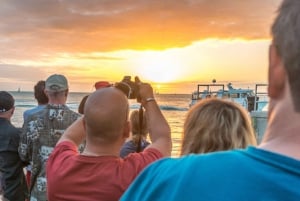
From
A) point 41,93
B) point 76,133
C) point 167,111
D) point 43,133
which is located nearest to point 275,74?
point 76,133

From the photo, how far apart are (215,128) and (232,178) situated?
4.22 ft

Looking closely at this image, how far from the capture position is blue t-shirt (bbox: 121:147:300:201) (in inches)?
34.9

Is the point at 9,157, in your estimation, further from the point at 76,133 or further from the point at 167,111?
the point at 167,111

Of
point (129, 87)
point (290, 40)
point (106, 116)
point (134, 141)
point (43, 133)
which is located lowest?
point (134, 141)

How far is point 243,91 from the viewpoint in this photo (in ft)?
93.0

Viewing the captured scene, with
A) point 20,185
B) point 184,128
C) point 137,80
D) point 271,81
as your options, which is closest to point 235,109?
point 184,128

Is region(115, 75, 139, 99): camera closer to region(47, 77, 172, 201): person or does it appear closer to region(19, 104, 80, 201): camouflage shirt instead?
region(47, 77, 172, 201): person

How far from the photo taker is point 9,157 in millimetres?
4055

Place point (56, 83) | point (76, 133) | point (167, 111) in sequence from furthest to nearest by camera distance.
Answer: point (167, 111) → point (56, 83) → point (76, 133)

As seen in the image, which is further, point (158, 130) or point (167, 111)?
point (167, 111)

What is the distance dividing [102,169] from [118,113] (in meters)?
0.26

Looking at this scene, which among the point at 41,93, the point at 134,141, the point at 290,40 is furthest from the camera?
the point at 41,93

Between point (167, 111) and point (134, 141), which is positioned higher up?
point (134, 141)

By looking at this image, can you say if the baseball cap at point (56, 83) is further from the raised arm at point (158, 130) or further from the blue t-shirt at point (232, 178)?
the blue t-shirt at point (232, 178)
